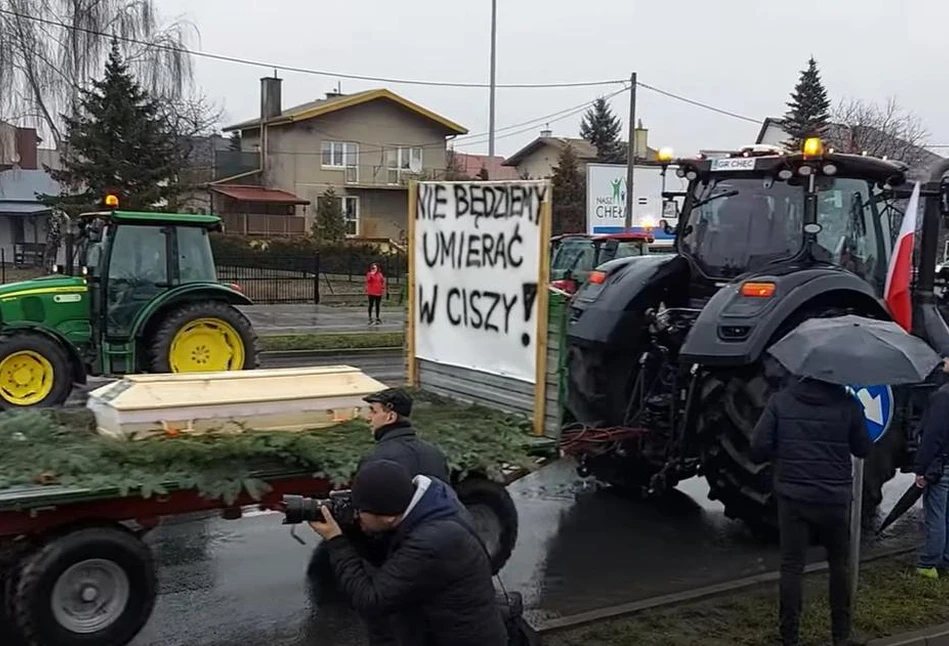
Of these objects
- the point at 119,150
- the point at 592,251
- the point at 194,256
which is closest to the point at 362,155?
the point at 119,150

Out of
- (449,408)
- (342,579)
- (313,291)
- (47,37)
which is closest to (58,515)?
(342,579)

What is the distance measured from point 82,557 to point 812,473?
12.2 feet

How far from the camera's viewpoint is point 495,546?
6.45m

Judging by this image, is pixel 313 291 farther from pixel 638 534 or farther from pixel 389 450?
pixel 389 450

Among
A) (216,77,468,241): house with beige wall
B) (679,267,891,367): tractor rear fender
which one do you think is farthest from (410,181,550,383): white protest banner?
(216,77,468,241): house with beige wall

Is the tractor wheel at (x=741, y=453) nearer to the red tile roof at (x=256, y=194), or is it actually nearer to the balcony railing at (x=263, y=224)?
the balcony railing at (x=263, y=224)

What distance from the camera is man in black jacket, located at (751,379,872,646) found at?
17.7 ft

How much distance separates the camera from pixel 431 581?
11.5 ft

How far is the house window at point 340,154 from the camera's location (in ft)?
161

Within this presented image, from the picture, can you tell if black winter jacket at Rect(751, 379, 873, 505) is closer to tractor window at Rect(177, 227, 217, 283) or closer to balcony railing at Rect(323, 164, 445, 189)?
tractor window at Rect(177, 227, 217, 283)

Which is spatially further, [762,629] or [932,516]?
[932,516]

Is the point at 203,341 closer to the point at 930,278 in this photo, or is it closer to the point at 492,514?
the point at 492,514

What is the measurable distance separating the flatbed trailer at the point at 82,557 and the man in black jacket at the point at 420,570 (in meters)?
2.05

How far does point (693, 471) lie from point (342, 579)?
4494 millimetres
